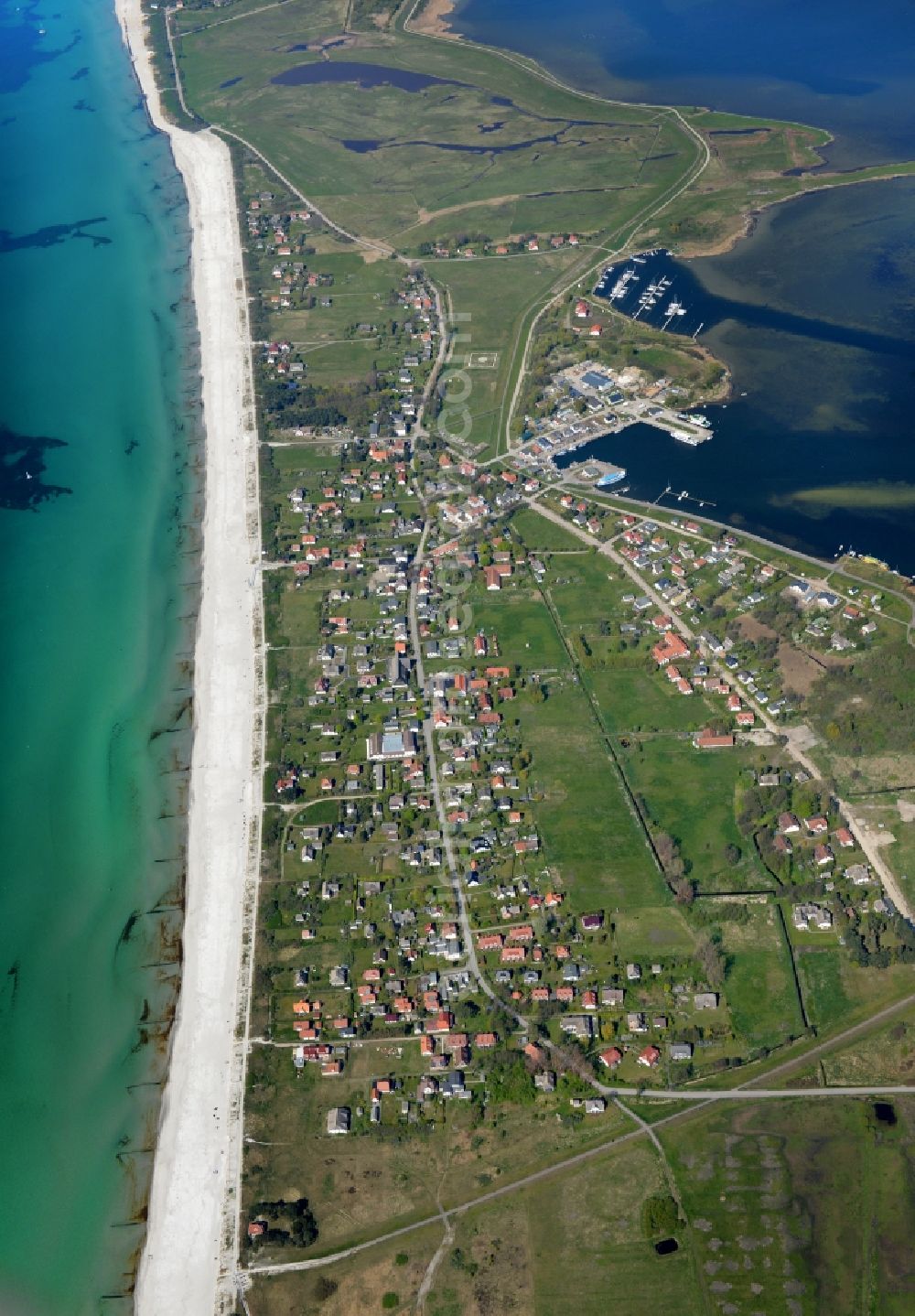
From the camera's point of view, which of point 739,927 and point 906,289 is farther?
point 906,289

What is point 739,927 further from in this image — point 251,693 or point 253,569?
point 253,569

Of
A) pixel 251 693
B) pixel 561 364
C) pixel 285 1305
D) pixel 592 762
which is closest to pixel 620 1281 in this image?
pixel 285 1305

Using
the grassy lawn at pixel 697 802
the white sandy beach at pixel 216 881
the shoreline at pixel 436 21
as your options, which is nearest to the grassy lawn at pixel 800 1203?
the grassy lawn at pixel 697 802

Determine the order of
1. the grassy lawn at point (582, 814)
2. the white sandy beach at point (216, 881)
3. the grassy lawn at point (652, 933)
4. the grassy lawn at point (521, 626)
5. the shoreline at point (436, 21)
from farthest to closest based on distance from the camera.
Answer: the shoreline at point (436, 21) → the grassy lawn at point (521, 626) → the grassy lawn at point (582, 814) → the grassy lawn at point (652, 933) → the white sandy beach at point (216, 881)

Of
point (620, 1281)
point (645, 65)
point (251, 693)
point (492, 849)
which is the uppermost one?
point (645, 65)

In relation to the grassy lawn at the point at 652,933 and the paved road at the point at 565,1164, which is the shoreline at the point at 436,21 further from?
the paved road at the point at 565,1164

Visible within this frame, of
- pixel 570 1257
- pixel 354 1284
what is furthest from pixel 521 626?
pixel 354 1284

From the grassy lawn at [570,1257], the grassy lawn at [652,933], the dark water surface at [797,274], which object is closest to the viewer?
the grassy lawn at [570,1257]
